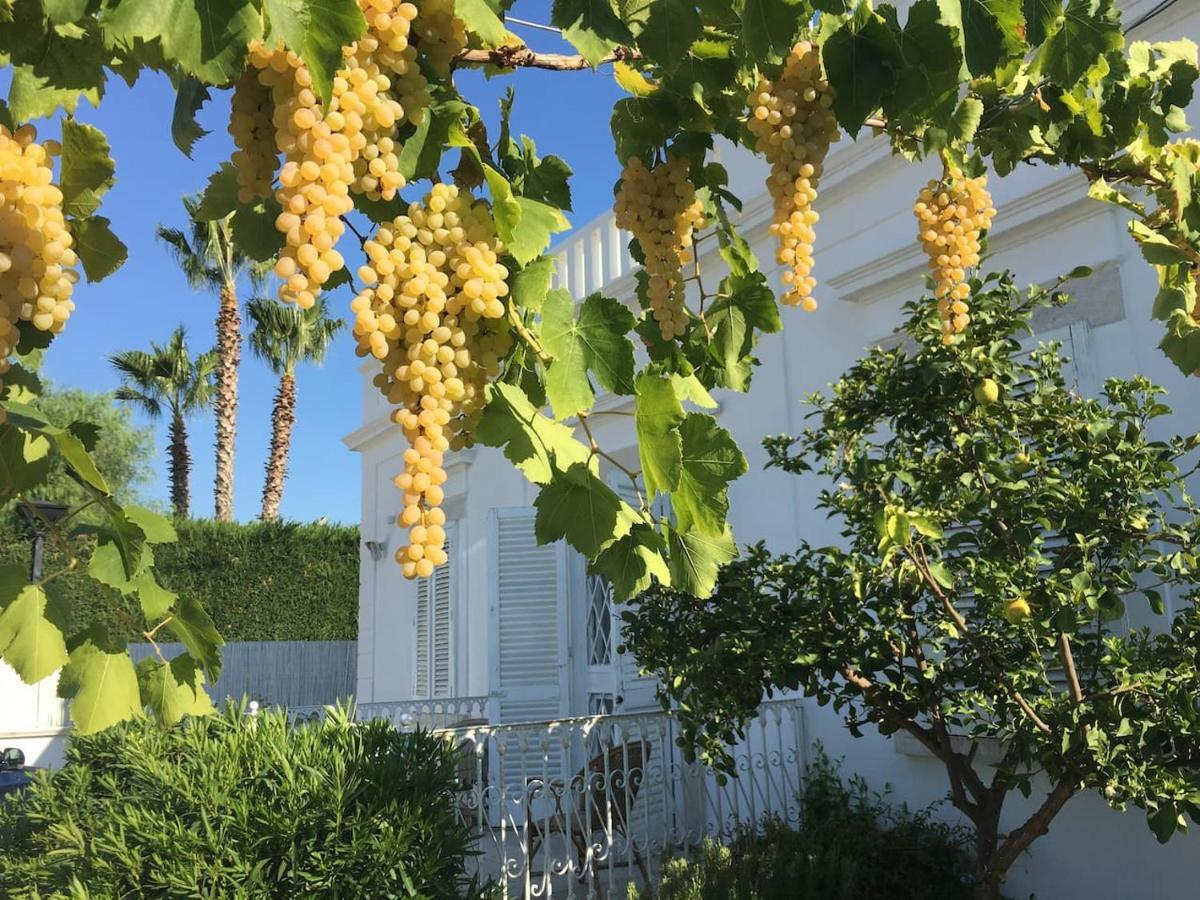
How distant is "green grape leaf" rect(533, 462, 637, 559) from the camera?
1.02 m

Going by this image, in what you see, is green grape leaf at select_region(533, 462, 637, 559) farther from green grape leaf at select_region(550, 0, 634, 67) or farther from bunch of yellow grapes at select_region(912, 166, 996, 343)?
bunch of yellow grapes at select_region(912, 166, 996, 343)

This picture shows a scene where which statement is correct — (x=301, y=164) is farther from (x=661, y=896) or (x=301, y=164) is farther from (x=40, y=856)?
(x=40, y=856)

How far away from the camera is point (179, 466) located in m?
16.3

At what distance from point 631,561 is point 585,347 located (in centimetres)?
30

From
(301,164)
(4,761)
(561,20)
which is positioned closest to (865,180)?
(561,20)

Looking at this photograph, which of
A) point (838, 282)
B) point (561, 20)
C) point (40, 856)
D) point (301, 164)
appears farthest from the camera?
point (838, 282)

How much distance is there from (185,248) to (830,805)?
1450 centimetres

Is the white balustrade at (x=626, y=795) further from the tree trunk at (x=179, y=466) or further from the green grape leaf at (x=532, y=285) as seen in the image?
the tree trunk at (x=179, y=466)

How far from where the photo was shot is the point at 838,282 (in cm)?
508

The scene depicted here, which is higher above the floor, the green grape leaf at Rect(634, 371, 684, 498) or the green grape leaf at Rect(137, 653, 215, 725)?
the green grape leaf at Rect(634, 371, 684, 498)

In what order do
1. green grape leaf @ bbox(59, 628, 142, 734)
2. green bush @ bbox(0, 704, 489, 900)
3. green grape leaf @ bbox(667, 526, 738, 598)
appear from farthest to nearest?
1. green bush @ bbox(0, 704, 489, 900)
2. green grape leaf @ bbox(59, 628, 142, 734)
3. green grape leaf @ bbox(667, 526, 738, 598)

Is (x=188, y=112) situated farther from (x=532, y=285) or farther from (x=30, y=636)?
(x=30, y=636)

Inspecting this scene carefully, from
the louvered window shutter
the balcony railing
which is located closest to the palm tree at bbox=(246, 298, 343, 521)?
the louvered window shutter

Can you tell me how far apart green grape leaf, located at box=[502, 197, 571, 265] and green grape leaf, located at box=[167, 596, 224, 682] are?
893 millimetres
